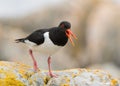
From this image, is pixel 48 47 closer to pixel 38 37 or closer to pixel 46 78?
pixel 38 37

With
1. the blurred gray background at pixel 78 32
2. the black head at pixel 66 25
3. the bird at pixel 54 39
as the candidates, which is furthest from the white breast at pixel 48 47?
the blurred gray background at pixel 78 32

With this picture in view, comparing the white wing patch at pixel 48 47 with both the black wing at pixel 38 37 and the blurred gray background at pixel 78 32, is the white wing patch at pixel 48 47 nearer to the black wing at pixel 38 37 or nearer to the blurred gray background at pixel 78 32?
the black wing at pixel 38 37

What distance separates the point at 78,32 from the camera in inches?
1121

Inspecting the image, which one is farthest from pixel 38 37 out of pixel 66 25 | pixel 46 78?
pixel 46 78

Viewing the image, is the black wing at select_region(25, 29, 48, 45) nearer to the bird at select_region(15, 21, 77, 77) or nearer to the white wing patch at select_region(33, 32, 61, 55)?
the bird at select_region(15, 21, 77, 77)

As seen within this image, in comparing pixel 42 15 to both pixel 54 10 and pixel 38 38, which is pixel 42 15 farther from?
pixel 38 38

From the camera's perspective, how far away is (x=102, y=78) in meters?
12.0

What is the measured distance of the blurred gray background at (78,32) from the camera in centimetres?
2620

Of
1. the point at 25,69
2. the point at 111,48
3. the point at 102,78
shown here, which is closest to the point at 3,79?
the point at 25,69

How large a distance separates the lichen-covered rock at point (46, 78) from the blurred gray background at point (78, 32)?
41.0 ft

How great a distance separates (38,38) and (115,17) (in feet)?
55.9

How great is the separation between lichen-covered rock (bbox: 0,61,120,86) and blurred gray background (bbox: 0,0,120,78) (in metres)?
12.5

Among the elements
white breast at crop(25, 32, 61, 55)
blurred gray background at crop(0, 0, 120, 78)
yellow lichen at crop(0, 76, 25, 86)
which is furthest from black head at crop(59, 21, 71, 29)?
blurred gray background at crop(0, 0, 120, 78)

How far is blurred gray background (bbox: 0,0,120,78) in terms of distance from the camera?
85.9 feet
